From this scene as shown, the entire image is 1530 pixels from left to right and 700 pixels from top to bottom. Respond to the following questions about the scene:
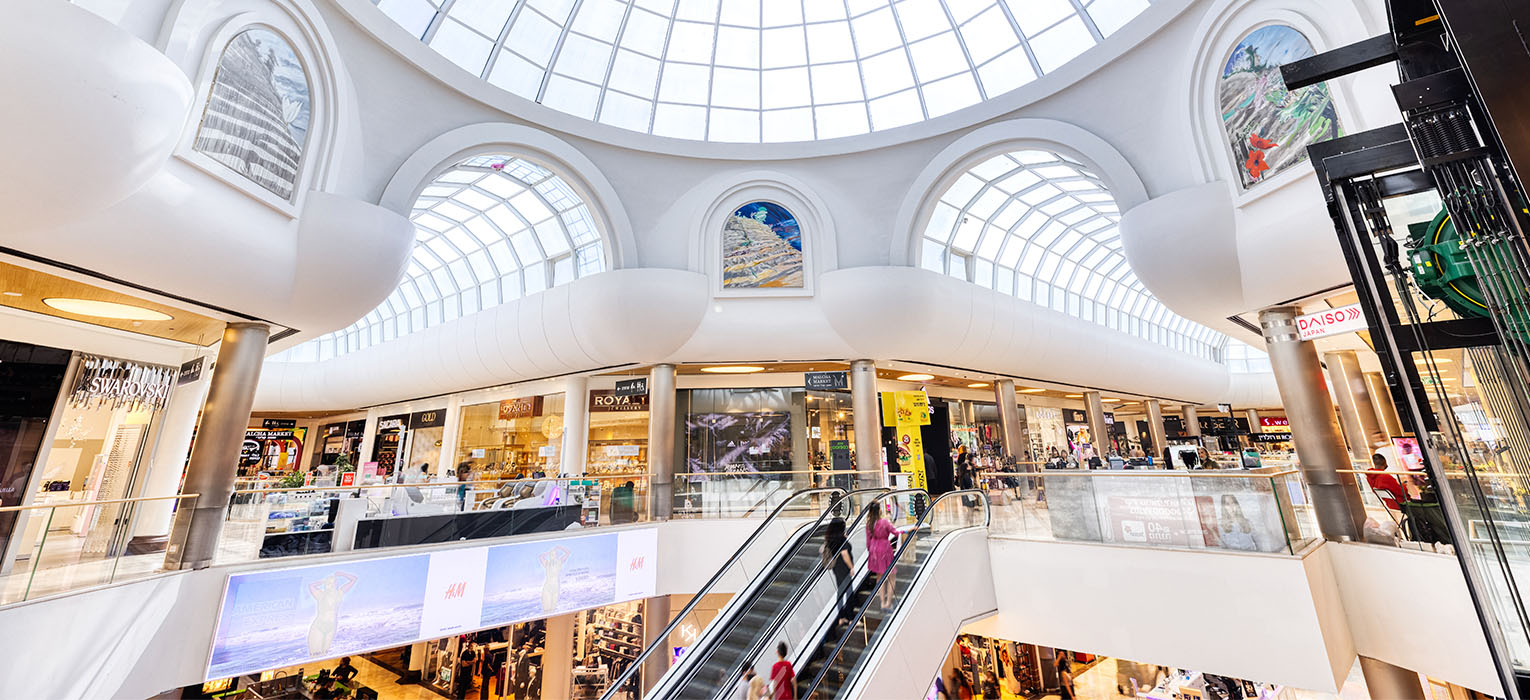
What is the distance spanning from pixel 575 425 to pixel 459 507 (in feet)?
27.1

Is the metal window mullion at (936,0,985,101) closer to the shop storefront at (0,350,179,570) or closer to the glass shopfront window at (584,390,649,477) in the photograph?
the glass shopfront window at (584,390,649,477)

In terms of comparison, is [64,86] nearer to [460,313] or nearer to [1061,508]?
[1061,508]

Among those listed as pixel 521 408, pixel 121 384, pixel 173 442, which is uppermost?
pixel 521 408

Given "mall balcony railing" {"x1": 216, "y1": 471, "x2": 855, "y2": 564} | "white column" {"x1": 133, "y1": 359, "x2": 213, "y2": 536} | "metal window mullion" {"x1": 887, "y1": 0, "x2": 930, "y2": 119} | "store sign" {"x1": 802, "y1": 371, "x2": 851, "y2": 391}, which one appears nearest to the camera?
"mall balcony railing" {"x1": 216, "y1": 471, "x2": 855, "y2": 564}

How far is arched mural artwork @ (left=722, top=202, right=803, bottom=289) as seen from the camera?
17875 mm

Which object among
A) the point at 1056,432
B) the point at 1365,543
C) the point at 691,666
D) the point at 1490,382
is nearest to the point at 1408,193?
the point at 1490,382

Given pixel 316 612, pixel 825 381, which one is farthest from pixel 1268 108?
pixel 316 612

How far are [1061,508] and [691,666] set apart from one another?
7030mm

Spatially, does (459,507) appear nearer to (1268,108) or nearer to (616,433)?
(616,433)

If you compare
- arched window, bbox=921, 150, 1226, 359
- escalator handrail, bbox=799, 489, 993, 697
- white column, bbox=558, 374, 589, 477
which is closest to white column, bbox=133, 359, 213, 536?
white column, bbox=558, 374, 589, 477

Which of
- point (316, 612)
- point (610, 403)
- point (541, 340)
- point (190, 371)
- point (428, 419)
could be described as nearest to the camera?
point (316, 612)

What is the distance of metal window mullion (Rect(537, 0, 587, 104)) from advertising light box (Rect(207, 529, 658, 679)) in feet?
39.0

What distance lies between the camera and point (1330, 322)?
10.8 m

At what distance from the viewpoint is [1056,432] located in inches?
1282
